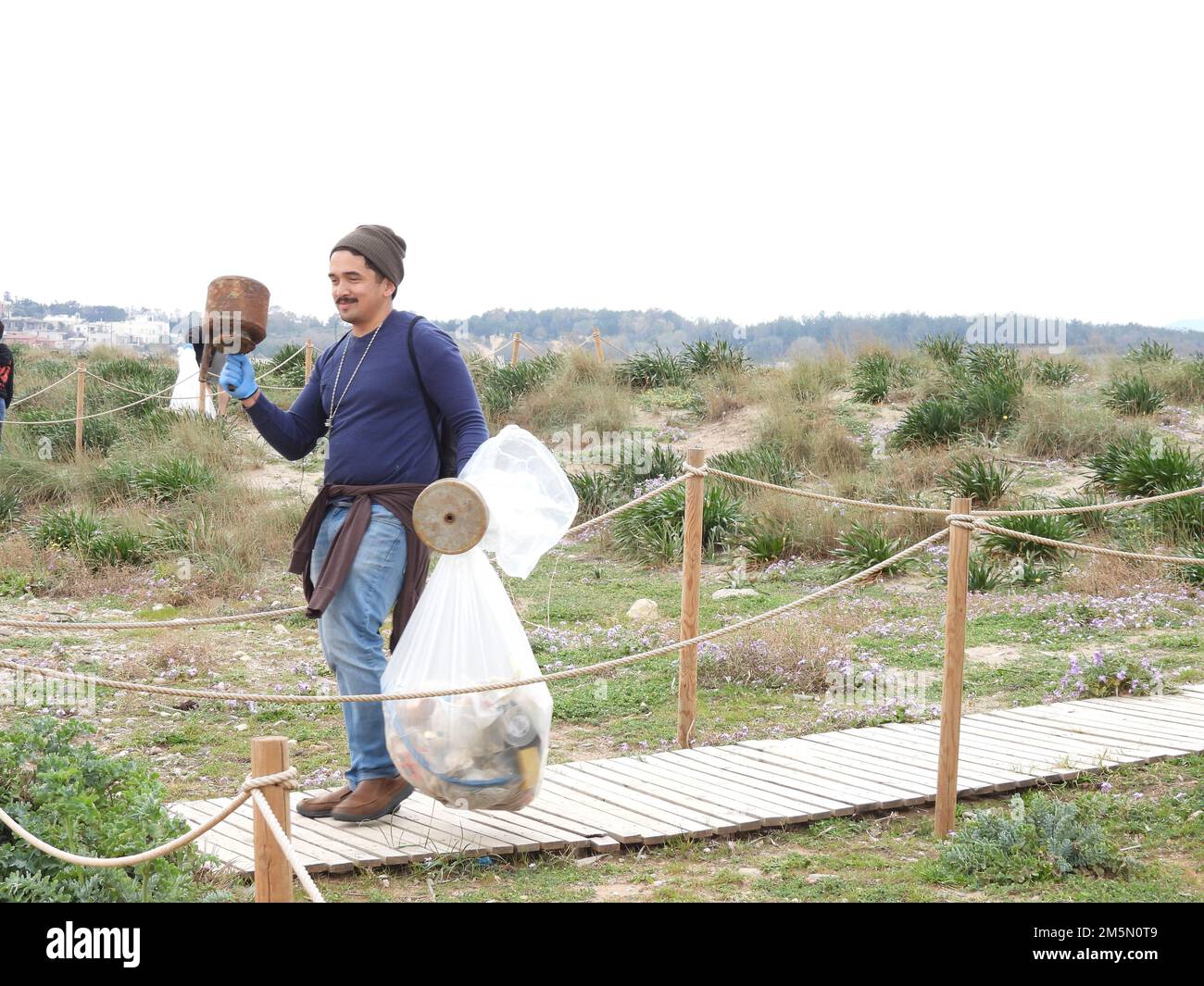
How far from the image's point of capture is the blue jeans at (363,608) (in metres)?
3.88

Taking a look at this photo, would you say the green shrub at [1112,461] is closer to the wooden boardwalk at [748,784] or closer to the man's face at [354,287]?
the wooden boardwalk at [748,784]

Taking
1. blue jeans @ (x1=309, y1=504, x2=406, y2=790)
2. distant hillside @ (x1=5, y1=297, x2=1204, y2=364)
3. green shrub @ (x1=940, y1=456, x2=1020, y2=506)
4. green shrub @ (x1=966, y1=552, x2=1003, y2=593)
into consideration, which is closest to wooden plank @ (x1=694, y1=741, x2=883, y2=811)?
blue jeans @ (x1=309, y1=504, x2=406, y2=790)

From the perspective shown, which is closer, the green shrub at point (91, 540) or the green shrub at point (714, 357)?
the green shrub at point (91, 540)

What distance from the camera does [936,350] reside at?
A: 53.6 feet

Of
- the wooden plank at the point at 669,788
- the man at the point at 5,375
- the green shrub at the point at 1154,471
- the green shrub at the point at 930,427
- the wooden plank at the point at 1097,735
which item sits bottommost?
the wooden plank at the point at 669,788

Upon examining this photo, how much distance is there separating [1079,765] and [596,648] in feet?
9.59

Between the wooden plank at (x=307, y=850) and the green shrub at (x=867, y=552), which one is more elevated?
the green shrub at (x=867, y=552)

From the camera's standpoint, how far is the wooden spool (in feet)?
12.0

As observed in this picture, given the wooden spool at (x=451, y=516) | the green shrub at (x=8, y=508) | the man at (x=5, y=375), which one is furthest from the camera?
the green shrub at (x=8, y=508)

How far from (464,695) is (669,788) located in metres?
1.25

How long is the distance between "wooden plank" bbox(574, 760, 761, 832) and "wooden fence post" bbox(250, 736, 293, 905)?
2021 millimetres

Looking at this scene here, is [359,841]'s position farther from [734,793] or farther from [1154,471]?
[1154,471]

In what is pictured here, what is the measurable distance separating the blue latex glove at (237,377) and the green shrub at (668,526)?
588cm

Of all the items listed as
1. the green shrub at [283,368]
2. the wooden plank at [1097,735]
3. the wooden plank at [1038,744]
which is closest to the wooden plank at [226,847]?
the wooden plank at [1038,744]
